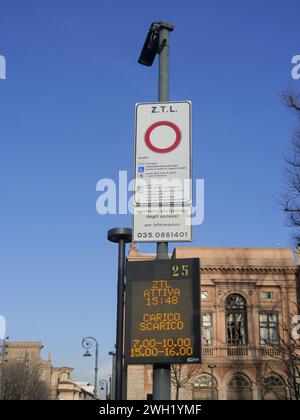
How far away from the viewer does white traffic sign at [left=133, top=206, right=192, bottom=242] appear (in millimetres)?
7738

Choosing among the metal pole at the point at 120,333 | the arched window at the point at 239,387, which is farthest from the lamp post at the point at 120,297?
the arched window at the point at 239,387

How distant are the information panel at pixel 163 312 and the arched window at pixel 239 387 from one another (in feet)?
128

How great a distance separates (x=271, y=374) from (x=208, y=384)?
5.09 metres

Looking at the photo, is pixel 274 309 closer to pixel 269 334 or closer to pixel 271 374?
pixel 269 334

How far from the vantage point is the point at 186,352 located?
7023 millimetres

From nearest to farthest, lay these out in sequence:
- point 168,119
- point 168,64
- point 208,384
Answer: point 168,119, point 168,64, point 208,384

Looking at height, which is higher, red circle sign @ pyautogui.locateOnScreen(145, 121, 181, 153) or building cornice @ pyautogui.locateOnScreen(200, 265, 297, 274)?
building cornice @ pyautogui.locateOnScreen(200, 265, 297, 274)

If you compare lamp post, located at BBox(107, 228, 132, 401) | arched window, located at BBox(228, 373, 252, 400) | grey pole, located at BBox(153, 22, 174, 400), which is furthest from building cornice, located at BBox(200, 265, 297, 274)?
grey pole, located at BBox(153, 22, 174, 400)

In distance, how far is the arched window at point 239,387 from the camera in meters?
43.8

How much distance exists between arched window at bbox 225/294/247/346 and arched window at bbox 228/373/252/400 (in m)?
2.72

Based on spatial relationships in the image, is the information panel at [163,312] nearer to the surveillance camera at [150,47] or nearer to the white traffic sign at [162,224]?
the white traffic sign at [162,224]

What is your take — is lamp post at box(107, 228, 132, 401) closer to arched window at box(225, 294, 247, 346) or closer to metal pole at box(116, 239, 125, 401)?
metal pole at box(116, 239, 125, 401)
